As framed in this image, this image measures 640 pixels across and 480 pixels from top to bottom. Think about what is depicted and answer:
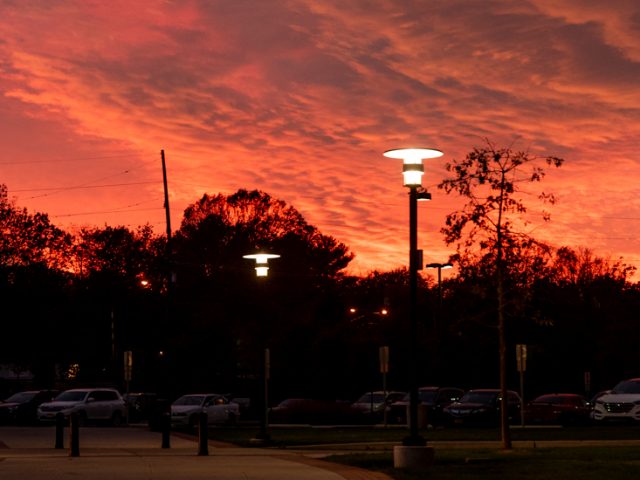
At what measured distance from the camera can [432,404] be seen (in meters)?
51.1

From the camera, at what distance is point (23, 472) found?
18688mm

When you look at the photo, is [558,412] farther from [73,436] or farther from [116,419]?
[73,436]

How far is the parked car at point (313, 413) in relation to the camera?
51.9 meters

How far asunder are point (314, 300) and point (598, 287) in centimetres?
2401

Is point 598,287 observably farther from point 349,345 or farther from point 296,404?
point 296,404

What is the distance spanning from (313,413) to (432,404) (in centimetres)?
535

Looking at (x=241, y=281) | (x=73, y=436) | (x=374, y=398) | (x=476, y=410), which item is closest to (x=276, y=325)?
(x=241, y=281)

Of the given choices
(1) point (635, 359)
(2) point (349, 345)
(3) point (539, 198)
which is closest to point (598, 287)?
(1) point (635, 359)

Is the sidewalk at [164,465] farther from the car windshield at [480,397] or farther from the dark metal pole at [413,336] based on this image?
the car windshield at [480,397]

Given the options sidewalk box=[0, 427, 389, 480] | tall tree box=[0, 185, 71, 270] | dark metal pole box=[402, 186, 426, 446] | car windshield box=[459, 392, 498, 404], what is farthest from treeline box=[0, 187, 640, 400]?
dark metal pole box=[402, 186, 426, 446]

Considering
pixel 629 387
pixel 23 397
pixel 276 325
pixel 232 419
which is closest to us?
Answer: pixel 629 387

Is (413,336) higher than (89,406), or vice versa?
(413,336)

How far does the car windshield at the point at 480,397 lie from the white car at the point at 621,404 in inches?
161

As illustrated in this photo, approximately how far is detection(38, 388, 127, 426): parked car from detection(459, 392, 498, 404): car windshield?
14187 mm
